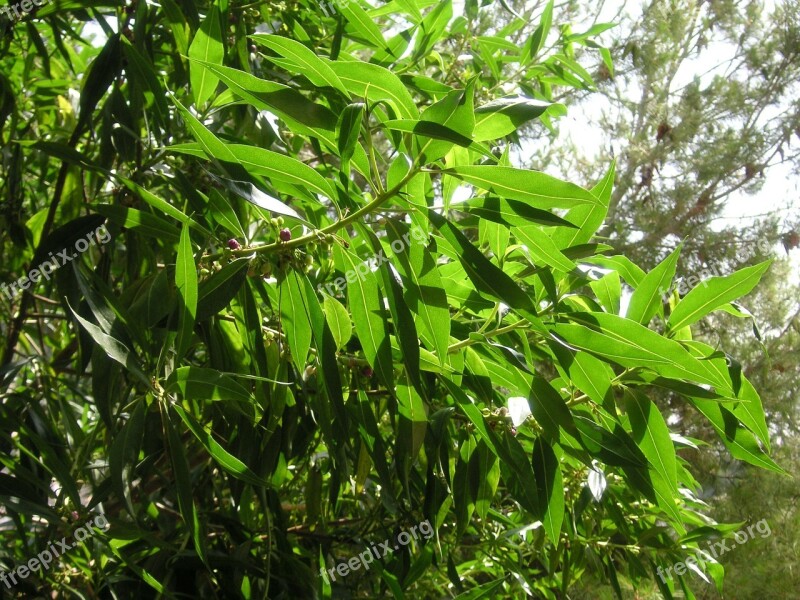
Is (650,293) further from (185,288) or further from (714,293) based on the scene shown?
(185,288)

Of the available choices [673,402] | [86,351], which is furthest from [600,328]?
[673,402]

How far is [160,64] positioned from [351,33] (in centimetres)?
51

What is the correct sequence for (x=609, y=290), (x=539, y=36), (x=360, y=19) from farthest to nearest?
(x=539, y=36), (x=360, y=19), (x=609, y=290)

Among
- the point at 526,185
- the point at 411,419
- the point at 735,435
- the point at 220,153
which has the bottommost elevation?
the point at 735,435

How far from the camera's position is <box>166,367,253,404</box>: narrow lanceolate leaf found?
0.76 meters

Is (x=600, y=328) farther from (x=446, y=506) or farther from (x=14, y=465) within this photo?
(x=14, y=465)

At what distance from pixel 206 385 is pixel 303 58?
335 millimetres

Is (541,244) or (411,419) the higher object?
(541,244)

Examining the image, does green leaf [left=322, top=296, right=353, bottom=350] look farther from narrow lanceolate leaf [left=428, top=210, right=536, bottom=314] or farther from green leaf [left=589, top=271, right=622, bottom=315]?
green leaf [left=589, top=271, right=622, bottom=315]

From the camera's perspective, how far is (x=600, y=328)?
80cm

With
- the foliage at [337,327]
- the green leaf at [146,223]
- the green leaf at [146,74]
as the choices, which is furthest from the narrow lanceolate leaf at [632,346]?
the green leaf at [146,74]

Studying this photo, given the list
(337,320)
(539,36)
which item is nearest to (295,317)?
(337,320)

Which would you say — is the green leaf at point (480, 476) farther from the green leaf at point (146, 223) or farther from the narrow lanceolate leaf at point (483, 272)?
the green leaf at point (146, 223)

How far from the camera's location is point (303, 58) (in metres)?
0.70
